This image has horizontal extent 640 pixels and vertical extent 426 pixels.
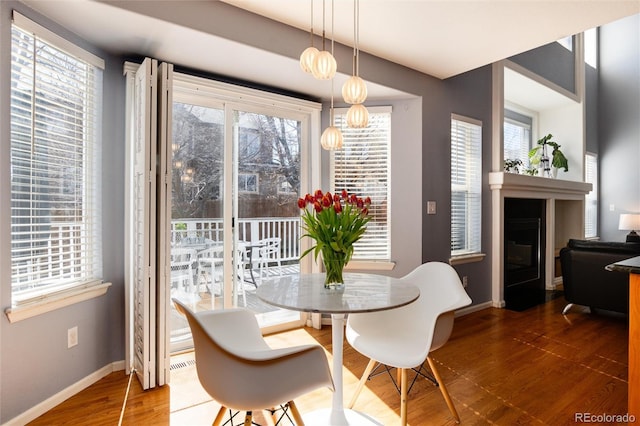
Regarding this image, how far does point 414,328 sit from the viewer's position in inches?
83.5

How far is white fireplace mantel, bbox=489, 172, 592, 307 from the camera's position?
417cm

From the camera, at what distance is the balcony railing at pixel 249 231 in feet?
9.37

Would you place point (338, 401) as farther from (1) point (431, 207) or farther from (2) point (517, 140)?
(2) point (517, 140)

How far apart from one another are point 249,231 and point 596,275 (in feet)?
11.6

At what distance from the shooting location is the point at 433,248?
3.55 m

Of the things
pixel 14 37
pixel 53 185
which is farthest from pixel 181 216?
pixel 14 37

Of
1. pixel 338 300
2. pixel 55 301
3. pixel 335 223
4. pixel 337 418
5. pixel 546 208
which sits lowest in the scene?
pixel 337 418

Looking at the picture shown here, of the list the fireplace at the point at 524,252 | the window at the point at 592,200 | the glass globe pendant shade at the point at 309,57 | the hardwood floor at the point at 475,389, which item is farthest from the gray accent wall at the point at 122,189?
the window at the point at 592,200

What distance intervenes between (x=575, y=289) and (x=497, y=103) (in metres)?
2.29

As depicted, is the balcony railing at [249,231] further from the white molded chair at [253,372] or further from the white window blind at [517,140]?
the white window blind at [517,140]

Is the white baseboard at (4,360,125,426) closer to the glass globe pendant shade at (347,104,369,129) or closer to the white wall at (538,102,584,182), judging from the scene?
the glass globe pendant shade at (347,104,369,129)

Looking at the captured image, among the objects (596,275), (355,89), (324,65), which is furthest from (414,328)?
(596,275)

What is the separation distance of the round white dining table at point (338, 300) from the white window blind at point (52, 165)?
1352 mm

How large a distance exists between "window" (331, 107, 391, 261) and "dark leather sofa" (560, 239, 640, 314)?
2.06 meters
